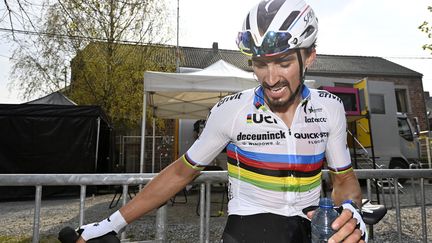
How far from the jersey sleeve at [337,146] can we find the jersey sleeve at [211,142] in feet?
1.72

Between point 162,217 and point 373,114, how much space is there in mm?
11840

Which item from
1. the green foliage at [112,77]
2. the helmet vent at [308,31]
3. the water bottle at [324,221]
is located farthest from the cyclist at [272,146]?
the green foliage at [112,77]

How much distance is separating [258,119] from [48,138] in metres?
9.48

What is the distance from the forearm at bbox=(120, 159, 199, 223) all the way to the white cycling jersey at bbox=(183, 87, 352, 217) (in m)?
0.06

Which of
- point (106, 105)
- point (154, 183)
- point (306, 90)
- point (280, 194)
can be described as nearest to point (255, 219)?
point (280, 194)

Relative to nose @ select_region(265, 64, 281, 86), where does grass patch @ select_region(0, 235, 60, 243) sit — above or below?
below

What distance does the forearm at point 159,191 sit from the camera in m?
1.38

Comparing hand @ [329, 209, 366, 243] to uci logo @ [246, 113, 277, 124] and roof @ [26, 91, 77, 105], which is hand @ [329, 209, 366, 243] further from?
roof @ [26, 91, 77, 105]

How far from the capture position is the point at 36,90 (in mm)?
12719

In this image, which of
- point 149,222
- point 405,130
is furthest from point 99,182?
point 405,130

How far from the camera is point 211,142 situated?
147 centimetres

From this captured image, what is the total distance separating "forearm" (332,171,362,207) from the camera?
1433 mm

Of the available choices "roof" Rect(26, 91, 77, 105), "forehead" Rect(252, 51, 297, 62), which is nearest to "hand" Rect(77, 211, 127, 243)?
"forehead" Rect(252, 51, 297, 62)

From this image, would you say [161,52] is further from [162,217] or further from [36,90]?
[162,217]
